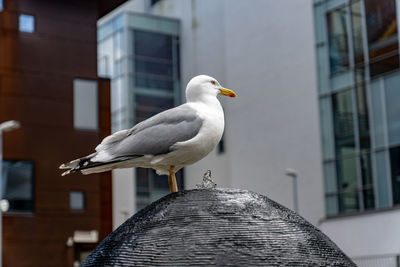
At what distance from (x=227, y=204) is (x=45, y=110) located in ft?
83.0

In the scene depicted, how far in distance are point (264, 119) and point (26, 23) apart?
11.8 m

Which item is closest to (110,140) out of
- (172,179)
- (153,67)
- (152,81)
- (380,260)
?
(172,179)

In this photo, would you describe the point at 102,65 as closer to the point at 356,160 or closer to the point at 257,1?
the point at 257,1

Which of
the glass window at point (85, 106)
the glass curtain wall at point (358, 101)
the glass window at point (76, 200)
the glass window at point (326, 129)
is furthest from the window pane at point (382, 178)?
the glass window at point (76, 200)

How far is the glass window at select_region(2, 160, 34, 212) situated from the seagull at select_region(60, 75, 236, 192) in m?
24.6

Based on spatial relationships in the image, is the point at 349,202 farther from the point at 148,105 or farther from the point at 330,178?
the point at 148,105

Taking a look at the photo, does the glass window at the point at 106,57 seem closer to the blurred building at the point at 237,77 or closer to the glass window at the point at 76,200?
the blurred building at the point at 237,77

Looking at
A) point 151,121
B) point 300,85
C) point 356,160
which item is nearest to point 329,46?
point 300,85

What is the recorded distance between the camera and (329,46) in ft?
108

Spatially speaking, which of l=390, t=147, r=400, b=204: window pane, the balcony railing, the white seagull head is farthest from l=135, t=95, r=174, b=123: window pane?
the white seagull head

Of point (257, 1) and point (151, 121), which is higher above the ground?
point (257, 1)

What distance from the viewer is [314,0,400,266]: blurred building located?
96.1 ft

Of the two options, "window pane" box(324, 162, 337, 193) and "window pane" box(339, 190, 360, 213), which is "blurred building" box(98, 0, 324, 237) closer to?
"window pane" box(324, 162, 337, 193)

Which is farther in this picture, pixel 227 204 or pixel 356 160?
pixel 356 160
